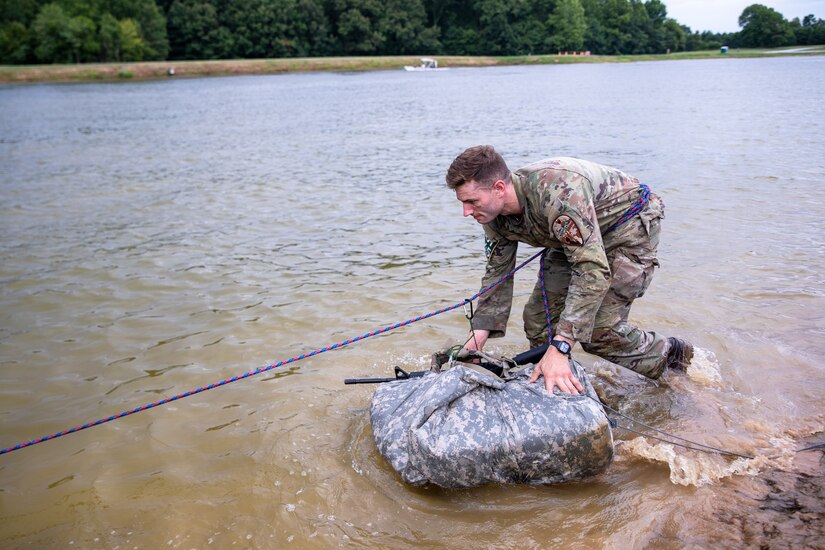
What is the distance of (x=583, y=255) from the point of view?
3842 mm

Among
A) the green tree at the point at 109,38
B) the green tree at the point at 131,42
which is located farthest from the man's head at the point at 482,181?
the green tree at the point at 131,42

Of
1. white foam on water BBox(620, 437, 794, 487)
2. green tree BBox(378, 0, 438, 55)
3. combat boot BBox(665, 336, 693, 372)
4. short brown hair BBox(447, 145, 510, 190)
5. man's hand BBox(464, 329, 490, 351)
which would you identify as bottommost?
white foam on water BBox(620, 437, 794, 487)

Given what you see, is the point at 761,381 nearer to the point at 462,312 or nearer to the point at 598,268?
the point at 598,268

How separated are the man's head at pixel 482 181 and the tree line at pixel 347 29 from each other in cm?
8480

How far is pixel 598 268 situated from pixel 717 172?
424 inches

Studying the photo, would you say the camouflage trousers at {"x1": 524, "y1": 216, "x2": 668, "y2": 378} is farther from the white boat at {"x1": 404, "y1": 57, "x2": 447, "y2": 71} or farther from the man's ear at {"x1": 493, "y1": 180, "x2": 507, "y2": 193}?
the white boat at {"x1": 404, "y1": 57, "x2": 447, "y2": 71}

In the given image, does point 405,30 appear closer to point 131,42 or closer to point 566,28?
point 566,28

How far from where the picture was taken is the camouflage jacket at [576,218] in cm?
384

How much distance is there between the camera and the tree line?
77.7 metres

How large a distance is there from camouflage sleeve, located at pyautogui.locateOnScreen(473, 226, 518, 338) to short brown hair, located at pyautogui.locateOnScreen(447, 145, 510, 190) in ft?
2.51

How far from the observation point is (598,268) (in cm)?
387

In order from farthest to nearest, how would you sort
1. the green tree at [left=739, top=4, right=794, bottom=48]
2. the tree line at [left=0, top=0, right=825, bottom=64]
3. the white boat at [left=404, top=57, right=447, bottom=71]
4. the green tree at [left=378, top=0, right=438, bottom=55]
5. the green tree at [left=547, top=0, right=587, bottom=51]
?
the green tree at [left=739, top=4, right=794, bottom=48] < the green tree at [left=547, top=0, right=587, bottom=51] < the green tree at [left=378, top=0, right=438, bottom=55] < the white boat at [left=404, top=57, right=447, bottom=71] < the tree line at [left=0, top=0, right=825, bottom=64]

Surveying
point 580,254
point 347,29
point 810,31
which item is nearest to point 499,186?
point 580,254

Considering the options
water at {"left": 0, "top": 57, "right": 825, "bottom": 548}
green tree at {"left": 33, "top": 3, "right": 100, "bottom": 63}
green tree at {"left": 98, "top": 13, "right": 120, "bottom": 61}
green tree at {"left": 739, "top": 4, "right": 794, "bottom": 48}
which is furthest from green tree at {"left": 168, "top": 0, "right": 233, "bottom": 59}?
green tree at {"left": 739, "top": 4, "right": 794, "bottom": 48}
